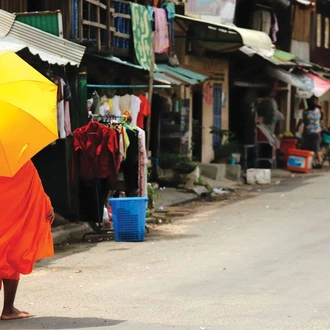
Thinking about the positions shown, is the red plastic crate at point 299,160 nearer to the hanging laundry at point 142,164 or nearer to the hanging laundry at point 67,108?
the hanging laundry at point 142,164

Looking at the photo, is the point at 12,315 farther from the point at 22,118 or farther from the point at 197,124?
the point at 197,124

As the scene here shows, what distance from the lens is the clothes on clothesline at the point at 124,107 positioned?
1477 centimetres

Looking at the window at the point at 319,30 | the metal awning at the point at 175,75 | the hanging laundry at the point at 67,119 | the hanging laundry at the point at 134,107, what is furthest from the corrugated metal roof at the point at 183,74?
the window at the point at 319,30

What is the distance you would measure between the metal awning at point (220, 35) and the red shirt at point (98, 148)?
8387 mm

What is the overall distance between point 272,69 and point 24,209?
20.1 meters

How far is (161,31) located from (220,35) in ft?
13.0

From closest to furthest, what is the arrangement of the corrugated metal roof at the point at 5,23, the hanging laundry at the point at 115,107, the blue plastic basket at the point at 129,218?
the corrugated metal roof at the point at 5,23
the blue plastic basket at the point at 129,218
the hanging laundry at the point at 115,107

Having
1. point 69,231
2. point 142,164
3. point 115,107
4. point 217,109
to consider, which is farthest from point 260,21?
point 69,231

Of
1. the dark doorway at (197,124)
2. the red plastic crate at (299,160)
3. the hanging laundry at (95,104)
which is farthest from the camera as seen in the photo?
the red plastic crate at (299,160)

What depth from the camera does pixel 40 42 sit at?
41.4ft

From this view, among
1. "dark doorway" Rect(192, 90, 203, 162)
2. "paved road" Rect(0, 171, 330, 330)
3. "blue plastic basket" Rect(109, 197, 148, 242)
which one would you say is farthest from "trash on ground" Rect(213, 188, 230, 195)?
"blue plastic basket" Rect(109, 197, 148, 242)

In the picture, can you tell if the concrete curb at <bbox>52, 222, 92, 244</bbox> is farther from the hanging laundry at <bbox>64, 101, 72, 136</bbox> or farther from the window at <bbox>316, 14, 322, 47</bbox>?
the window at <bbox>316, 14, 322, 47</bbox>

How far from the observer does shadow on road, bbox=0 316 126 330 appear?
7.29 metres

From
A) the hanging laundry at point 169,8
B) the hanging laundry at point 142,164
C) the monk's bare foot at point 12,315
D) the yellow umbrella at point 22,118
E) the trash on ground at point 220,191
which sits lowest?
the trash on ground at point 220,191
